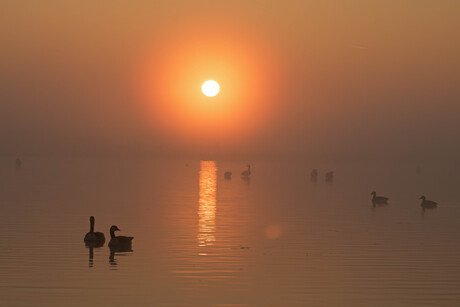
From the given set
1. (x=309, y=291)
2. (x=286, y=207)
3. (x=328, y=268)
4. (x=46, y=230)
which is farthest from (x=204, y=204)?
(x=309, y=291)

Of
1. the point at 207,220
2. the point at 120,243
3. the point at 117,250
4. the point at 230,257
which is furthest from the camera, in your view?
the point at 207,220

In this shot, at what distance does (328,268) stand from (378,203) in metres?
36.4

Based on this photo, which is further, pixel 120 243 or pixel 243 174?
pixel 243 174

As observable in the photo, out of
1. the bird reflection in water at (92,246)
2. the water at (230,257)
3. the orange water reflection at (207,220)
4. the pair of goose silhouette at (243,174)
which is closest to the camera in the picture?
the water at (230,257)

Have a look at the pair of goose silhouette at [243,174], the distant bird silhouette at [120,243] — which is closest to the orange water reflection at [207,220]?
the distant bird silhouette at [120,243]

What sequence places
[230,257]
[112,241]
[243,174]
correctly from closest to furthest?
1. [230,257]
2. [112,241]
3. [243,174]

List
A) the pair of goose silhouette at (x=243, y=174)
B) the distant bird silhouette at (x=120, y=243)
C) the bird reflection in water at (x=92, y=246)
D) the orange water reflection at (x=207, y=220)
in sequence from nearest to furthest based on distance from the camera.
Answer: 1. the bird reflection in water at (x=92, y=246)
2. the distant bird silhouette at (x=120, y=243)
3. the orange water reflection at (x=207, y=220)
4. the pair of goose silhouette at (x=243, y=174)

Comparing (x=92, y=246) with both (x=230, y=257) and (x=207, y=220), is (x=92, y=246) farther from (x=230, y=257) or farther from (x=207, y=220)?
(x=207, y=220)

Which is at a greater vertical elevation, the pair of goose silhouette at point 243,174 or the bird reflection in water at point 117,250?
the pair of goose silhouette at point 243,174

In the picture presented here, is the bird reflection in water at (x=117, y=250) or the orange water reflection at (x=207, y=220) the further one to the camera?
the orange water reflection at (x=207, y=220)

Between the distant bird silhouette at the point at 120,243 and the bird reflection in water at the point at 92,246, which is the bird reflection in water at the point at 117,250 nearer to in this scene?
the distant bird silhouette at the point at 120,243

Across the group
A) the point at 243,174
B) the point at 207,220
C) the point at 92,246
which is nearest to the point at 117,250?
the point at 92,246

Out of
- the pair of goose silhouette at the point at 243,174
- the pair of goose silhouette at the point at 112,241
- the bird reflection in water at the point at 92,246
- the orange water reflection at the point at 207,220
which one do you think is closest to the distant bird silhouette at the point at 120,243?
the pair of goose silhouette at the point at 112,241

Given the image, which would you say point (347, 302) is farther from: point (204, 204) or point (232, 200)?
point (232, 200)
